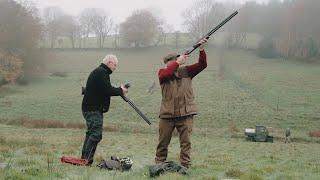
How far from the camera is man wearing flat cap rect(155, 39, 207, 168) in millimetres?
9633

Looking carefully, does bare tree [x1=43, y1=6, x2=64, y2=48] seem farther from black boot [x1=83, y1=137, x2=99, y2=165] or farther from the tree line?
Answer: black boot [x1=83, y1=137, x2=99, y2=165]

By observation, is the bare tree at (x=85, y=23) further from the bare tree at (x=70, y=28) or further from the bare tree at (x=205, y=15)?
the bare tree at (x=205, y=15)

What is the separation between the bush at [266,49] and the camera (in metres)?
66.8

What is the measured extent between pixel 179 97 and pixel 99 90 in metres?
1.70

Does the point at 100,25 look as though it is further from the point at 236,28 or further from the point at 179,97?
the point at 179,97

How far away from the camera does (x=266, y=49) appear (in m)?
67.7

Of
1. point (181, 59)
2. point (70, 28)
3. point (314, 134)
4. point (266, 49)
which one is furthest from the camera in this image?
point (70, 28)

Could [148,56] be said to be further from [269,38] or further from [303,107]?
[303,107]

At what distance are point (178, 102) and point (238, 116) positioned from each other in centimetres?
3665

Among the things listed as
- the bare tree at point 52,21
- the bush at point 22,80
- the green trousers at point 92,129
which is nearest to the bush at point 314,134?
the green trousers at point 92,129

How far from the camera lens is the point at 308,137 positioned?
113 ft

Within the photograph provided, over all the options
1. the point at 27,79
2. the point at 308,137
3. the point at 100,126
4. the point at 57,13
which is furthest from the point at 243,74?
the point at 57,13

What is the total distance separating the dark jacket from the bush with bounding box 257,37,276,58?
58140 mm

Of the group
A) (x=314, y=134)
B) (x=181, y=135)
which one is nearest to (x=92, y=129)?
(x=181, y=135)
